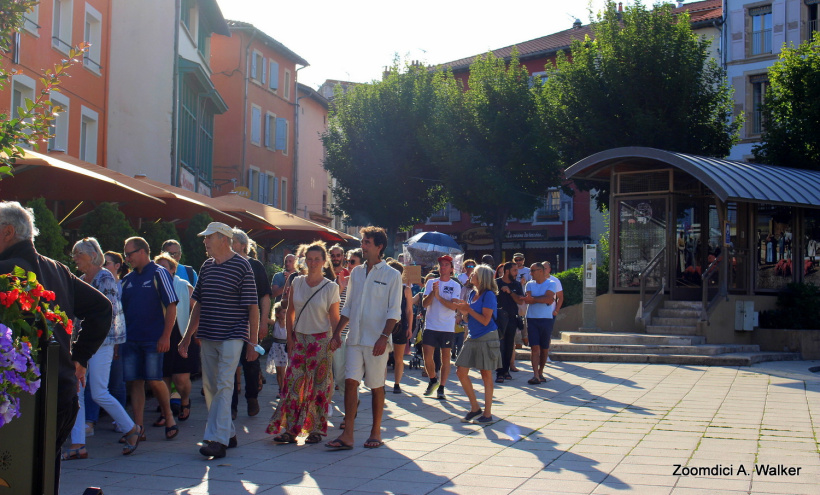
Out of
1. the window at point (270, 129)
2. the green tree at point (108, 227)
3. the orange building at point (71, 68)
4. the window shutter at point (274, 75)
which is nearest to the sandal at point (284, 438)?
the green tree at point (108, 227)

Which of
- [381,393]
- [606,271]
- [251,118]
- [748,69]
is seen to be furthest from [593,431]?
[251,118]

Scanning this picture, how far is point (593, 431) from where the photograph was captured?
854 centimetres

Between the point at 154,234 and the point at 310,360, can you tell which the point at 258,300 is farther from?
the point at 154,234

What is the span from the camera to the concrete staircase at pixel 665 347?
53.6 ft

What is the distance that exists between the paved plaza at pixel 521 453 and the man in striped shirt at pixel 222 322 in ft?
1.37

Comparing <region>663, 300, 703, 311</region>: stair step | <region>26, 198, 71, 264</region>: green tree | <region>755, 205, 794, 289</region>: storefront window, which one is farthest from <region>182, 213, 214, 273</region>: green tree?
<region>755, 205, 794, 289</region>: storefront window

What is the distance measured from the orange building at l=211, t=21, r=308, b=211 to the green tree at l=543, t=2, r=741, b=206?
1657 cm

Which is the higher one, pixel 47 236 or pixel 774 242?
pixel 774 242

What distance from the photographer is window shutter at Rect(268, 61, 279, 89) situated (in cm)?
4447

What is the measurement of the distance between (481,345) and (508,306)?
13.0 ft

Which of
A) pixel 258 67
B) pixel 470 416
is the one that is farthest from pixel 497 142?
pixel 470 416

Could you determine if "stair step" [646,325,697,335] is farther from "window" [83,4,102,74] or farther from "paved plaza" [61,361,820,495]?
"window" [83,4,102,74]

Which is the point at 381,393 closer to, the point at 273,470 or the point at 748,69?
the point at 273,470

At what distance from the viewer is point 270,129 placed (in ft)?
147
